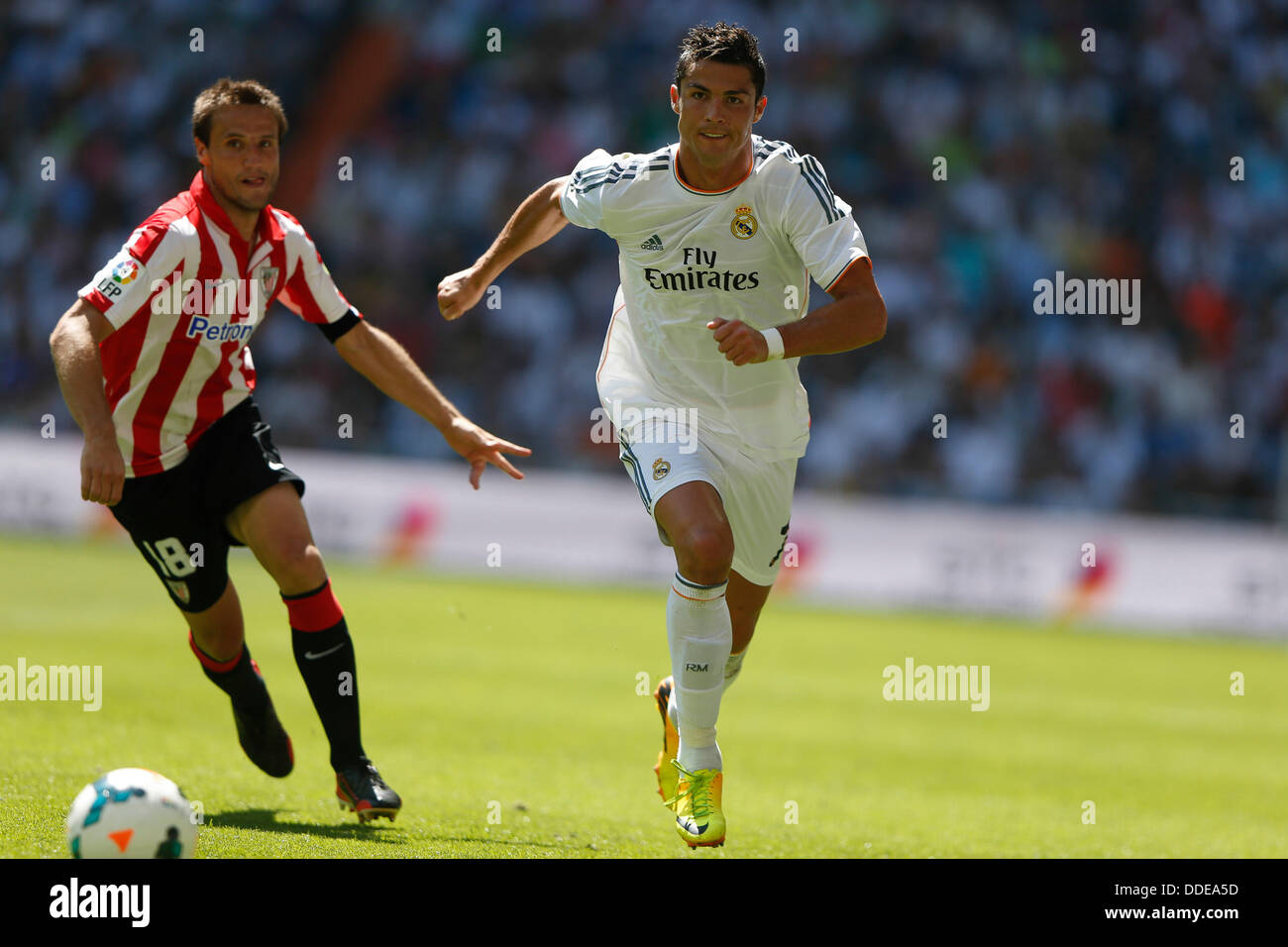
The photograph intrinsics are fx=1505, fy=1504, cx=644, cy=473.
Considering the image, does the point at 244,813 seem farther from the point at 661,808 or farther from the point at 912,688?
the point at 912,688

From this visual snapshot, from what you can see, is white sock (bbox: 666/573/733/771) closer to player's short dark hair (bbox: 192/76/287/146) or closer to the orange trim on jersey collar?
the orange trim on jersey collar

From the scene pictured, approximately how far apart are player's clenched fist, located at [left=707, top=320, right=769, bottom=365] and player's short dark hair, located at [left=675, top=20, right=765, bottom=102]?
98 centimetres

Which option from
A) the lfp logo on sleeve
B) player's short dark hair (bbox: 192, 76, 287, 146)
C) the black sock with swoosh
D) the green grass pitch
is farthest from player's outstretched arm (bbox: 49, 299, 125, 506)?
the green grass pitch

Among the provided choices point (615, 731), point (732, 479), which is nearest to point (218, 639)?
point (732, 479)

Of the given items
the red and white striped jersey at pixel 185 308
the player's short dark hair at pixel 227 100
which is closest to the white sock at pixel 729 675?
the red and white striped jersey at pixel 185 308

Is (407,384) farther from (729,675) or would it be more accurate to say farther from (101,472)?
(729,675)

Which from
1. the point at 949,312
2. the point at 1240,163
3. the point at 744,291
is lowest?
the point at 744,291

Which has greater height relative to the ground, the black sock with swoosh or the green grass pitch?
the black sock with swoosh

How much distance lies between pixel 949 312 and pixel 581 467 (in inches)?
224

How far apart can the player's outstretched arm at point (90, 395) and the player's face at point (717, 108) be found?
92.9 inches

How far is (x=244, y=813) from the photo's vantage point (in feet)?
20.0

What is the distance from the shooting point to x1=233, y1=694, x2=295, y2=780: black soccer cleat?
6.60 meters

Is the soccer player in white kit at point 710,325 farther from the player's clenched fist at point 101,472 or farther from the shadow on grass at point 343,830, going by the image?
the player's clenched fist at point 101,472

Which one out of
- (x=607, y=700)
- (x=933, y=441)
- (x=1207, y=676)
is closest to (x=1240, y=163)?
(x=933, y=441)
